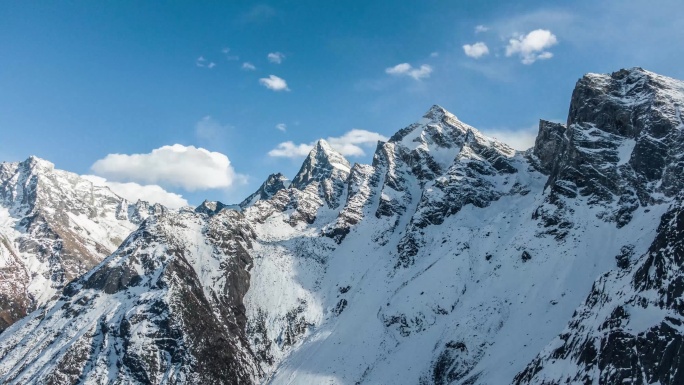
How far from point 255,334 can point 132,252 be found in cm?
4826

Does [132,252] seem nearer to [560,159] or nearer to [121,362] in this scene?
[121,362]

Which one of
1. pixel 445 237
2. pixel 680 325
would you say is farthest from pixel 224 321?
pixel 680 325

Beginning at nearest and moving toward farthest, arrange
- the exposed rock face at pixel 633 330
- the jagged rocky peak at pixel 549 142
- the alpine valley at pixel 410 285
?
the exposed rock face at pixel 633 330
the alpine valley at pixel 410 285
the jagged rocky peak at pixel 549 142

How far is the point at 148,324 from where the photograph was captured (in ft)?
487

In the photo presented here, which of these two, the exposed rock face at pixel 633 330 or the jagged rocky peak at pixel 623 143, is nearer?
the exposed rock face at pixel 633 330

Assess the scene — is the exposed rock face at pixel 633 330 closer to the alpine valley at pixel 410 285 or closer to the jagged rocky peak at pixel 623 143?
the alpine valley at pixel 410 285

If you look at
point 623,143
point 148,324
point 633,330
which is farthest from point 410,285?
point 633,330

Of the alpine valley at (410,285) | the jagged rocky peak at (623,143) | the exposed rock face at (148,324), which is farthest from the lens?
the exposed rock face at (148,324)

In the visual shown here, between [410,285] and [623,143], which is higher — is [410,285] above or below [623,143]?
below

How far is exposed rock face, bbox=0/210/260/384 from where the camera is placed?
140625mm

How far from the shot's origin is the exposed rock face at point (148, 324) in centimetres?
14062

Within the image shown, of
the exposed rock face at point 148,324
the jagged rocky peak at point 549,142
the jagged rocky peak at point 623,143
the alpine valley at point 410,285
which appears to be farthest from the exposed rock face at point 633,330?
the jagged rocky peak at point 549,142

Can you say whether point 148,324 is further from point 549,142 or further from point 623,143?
point 549,142

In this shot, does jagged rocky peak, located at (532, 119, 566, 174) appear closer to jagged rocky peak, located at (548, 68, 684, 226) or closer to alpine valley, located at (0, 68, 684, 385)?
alpine valley, located at (0, 68, 684, 385)
